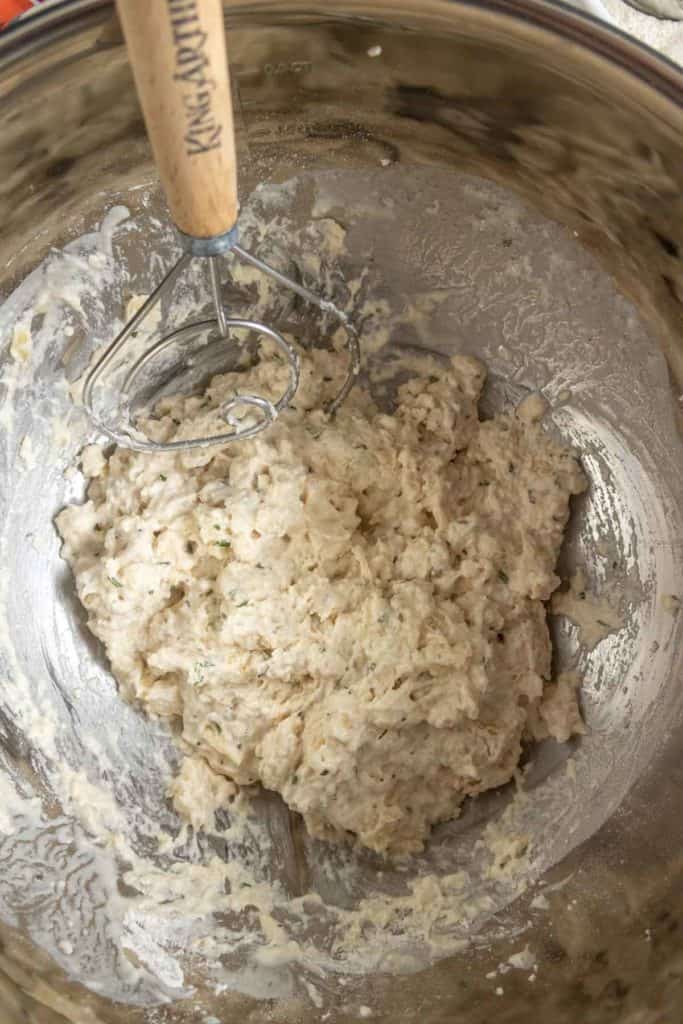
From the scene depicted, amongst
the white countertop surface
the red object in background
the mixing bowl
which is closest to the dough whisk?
the mixing bowl

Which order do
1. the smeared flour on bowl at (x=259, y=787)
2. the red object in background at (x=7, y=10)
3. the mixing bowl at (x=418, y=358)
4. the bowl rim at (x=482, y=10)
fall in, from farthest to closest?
the red object in background at (x=7, y=10) → the smeared flour on bowl at (x=259, y=787) → the mixing bowl at (x=418, y=358) → the bowl rim at (x=482, y=10)

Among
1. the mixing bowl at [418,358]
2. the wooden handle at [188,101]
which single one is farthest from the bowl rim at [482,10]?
the wooden handle at [188,101]

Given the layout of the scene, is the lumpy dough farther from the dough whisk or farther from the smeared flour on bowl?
the dough whisk

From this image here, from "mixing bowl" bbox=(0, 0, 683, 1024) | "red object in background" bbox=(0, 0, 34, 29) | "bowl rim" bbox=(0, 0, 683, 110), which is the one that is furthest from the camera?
"red object in background" bbox=(0, 0, 34, 29)

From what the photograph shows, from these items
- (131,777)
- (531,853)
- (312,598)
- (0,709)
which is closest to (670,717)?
(531,853)

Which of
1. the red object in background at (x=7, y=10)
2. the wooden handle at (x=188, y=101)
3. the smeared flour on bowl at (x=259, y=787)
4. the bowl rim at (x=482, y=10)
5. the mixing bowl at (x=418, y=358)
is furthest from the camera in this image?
the red object in background at (x=7, y=10)

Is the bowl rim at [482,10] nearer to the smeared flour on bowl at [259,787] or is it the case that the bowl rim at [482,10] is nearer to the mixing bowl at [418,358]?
the mixing bowl at [418,358]
